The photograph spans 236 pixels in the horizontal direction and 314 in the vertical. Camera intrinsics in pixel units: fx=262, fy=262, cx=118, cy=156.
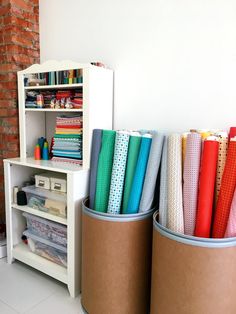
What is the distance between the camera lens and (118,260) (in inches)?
55.2

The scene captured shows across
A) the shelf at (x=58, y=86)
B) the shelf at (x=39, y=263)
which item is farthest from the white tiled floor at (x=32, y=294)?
the shelf at (x=58, y=86)

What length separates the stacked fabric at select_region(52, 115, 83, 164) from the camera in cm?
187

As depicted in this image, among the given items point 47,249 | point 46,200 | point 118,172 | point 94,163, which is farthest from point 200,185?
point 47,249

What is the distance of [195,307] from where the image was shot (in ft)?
3.71

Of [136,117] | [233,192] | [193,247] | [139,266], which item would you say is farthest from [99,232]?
[136,117]

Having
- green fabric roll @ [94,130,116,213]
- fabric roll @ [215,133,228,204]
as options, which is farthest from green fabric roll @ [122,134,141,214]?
fabric roll @ [215,133,228,204]

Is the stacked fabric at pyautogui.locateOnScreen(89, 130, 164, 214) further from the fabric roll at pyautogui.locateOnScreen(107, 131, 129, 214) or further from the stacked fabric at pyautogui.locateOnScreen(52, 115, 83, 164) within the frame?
the stacked fabric at pyautogui.locateOnScreen(52, 115, 83, 164)

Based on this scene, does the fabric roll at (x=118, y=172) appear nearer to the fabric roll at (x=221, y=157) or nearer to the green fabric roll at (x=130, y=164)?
the green fabric roll at (x=130, y=164)

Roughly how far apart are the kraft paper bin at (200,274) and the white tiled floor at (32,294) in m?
0.74

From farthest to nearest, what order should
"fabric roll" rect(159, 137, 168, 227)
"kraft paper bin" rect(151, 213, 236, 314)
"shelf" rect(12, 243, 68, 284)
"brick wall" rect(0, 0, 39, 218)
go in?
1. "brick wall" rect(0, 0, 39, 218)
2. "shelf" rect(12, 243, 68, 284)
3. "fabric roll" rect(159, 137, 168, 227)
4. "kraft paper bin" rect(151, 213, 236, 314)

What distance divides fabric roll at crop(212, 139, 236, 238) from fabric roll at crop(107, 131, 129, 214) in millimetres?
544

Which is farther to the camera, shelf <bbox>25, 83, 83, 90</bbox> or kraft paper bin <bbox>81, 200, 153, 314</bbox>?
shelf <bbox>25, 83, 83, 90</bbox>

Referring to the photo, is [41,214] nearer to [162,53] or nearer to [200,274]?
[200,274]

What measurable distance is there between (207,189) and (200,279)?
401mm
